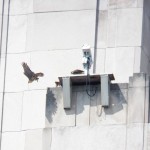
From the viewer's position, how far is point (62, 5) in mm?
62812

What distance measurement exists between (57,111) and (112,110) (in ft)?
5.91

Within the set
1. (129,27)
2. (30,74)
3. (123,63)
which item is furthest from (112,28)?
(30,74)

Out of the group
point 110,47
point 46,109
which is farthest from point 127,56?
point 46,109

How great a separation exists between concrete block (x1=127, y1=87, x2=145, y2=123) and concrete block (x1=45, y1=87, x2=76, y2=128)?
1.89m

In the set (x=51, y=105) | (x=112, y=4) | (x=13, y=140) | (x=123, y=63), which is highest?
(x=112, y=4)

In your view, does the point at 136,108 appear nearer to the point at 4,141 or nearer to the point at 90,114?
the point at 90,114

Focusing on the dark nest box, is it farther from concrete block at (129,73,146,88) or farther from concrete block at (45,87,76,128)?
concrete block at (129,73,146,88)

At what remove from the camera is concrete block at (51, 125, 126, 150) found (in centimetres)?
5678

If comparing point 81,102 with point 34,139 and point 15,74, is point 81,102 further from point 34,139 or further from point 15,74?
point 15,74

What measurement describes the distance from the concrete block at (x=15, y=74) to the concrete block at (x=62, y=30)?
0.51m

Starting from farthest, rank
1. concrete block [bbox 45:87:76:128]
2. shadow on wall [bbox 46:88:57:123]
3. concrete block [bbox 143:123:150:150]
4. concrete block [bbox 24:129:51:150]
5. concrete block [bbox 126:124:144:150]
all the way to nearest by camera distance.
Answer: concrete block [bbox 24:129:51:150], shadow on wall [bbox 46:88:57:123], concrete block [bbox 45:87:76:128], concrete block [bbox 126:124:144:150], concrete block [bbox 143:123:150:150]

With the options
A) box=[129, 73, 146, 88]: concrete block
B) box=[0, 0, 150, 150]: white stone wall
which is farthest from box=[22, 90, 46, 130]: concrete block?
box=[129, 73, 146, 88]: concrete block

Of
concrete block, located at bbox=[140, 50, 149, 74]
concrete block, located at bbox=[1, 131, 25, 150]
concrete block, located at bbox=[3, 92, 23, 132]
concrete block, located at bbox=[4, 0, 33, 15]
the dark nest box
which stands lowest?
concrete block, located at bbox=[1, 131, 25, 150]

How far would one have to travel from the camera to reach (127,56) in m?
61.1
